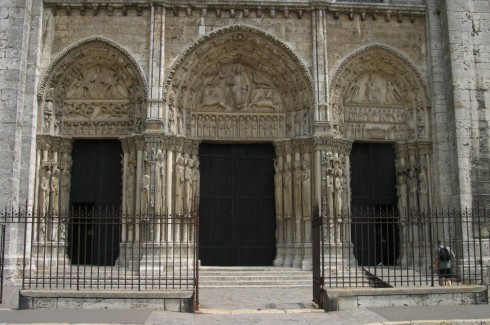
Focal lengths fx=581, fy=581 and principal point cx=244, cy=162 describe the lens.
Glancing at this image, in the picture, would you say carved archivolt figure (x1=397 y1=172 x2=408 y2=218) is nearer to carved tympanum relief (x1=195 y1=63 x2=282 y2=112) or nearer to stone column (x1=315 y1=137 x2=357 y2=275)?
stone column (x1=315 y1=137 x2=357 y2=275)

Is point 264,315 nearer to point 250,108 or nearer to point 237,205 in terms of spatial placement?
point 237,205

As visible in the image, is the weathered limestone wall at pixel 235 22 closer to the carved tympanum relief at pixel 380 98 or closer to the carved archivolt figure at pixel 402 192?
the carved tympanum relief at pixel 380 98

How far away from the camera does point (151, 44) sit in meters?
15.9

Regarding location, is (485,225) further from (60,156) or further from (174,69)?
(60,156)

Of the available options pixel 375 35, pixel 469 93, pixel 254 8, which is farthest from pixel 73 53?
pixel 469 93

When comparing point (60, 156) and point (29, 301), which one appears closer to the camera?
point (29, 301)

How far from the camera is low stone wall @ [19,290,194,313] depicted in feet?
33.9

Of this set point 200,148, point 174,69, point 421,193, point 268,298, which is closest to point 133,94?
point 174,69

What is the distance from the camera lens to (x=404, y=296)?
1097 centimetres

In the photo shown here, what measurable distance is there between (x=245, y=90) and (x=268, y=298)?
679cm

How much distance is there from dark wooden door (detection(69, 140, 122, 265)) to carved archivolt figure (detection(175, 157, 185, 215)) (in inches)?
66.5

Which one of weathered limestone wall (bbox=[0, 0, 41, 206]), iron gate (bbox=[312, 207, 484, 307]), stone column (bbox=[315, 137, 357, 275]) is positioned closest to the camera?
iron gate (bbox=[312, 207, 484, 307])

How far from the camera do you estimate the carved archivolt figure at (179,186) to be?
52.4 ft

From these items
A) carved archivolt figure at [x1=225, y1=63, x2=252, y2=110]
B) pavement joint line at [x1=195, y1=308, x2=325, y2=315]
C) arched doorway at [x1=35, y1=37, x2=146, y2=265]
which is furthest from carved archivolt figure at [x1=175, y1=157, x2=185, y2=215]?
pavement joint line at [x1=195, y1=308, x2=325, y2=315]
